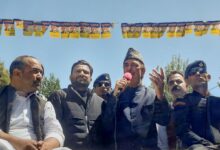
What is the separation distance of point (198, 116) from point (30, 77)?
2362 mm

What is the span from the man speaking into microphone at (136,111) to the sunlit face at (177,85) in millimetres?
674

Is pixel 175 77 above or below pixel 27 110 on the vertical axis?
above

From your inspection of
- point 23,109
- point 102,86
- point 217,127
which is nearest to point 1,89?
point 23,109

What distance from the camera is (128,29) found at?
31.2 feet

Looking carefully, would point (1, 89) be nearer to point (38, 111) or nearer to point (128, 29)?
point (38, 111)

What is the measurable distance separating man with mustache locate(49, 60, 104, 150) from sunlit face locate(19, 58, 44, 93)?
71 centimetres

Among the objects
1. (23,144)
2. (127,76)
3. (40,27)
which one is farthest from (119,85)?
(40,27)

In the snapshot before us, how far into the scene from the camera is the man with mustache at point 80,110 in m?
5.45

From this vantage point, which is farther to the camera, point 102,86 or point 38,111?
point 102,86

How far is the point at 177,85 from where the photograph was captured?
615cm

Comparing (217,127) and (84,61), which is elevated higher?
(84,61)

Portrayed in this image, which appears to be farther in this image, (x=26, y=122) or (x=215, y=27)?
(x=215, y=27)

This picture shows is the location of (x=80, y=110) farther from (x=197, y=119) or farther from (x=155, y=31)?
(x=155, y=31)

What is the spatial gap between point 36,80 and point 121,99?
1278mm
